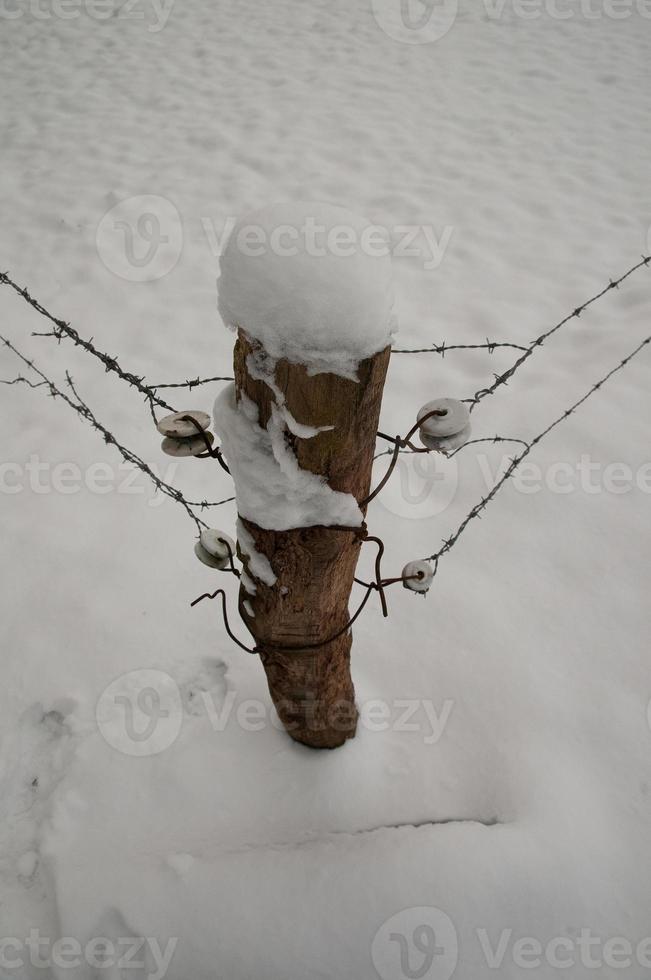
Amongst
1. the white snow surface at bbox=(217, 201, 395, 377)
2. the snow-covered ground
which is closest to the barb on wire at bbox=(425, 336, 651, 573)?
the snow-covered ground

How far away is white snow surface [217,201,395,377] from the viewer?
2.56ft

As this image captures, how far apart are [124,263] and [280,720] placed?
3309 mm

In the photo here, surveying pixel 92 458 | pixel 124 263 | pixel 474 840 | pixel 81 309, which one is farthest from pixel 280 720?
pixel 124 263

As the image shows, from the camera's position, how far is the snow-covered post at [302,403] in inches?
31.1

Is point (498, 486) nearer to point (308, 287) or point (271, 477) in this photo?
point (271, 477)

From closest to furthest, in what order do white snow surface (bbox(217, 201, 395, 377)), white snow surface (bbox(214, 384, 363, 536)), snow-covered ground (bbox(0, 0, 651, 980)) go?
white snow surface (bbox(217, 201, 395, 377)) < white snow surface (bbox(214, 384, 363, 536)) < snow-covered ground (bbox(0, 0, 651, 980))

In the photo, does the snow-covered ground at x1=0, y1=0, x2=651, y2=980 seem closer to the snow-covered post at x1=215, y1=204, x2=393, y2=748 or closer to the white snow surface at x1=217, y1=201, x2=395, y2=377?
the snow-covered post at x1=215, y1=204, x2=393, y2=748

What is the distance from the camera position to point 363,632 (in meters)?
1.94

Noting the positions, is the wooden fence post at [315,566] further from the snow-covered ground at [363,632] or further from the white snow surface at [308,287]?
the snow-covered ground at [363,632]

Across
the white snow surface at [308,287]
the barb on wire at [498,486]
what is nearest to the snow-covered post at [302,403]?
the white snow surface at [308,287]

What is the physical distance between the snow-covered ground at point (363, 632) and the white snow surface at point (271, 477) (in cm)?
90

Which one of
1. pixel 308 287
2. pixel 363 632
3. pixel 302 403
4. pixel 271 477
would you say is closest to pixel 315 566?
pixel 271 477

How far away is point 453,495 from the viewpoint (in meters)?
2.46

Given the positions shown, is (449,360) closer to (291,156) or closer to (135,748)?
(135,748)
